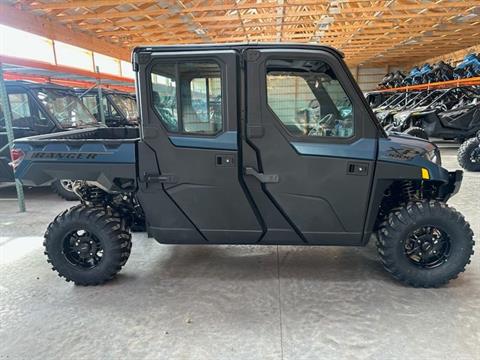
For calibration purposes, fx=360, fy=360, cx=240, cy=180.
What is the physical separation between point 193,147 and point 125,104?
25.4ft

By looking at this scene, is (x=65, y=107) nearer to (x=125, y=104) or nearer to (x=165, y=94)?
(x=125, y=104)

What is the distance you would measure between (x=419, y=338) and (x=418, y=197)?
1167 millimetres

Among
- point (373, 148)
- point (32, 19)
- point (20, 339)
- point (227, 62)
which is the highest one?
point (32, 19)

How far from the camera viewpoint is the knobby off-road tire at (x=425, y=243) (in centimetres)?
265

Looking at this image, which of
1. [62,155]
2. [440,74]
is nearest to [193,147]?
[62,155]

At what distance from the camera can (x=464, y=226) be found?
266cm

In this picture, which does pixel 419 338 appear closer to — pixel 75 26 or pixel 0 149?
pixel 0 149

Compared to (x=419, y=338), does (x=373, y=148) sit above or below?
above

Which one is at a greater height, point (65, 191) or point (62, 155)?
point (62, 155)

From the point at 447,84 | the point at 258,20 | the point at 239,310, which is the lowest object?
the point at 239,310

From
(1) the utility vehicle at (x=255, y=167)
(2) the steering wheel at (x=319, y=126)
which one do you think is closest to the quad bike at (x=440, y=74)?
(1) the utility vehicle at (x=255, y=167)

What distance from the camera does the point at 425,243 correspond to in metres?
2.75

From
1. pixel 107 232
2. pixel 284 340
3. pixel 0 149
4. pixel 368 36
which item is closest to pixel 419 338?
pixel 284 340

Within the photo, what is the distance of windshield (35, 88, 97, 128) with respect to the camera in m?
5.76
